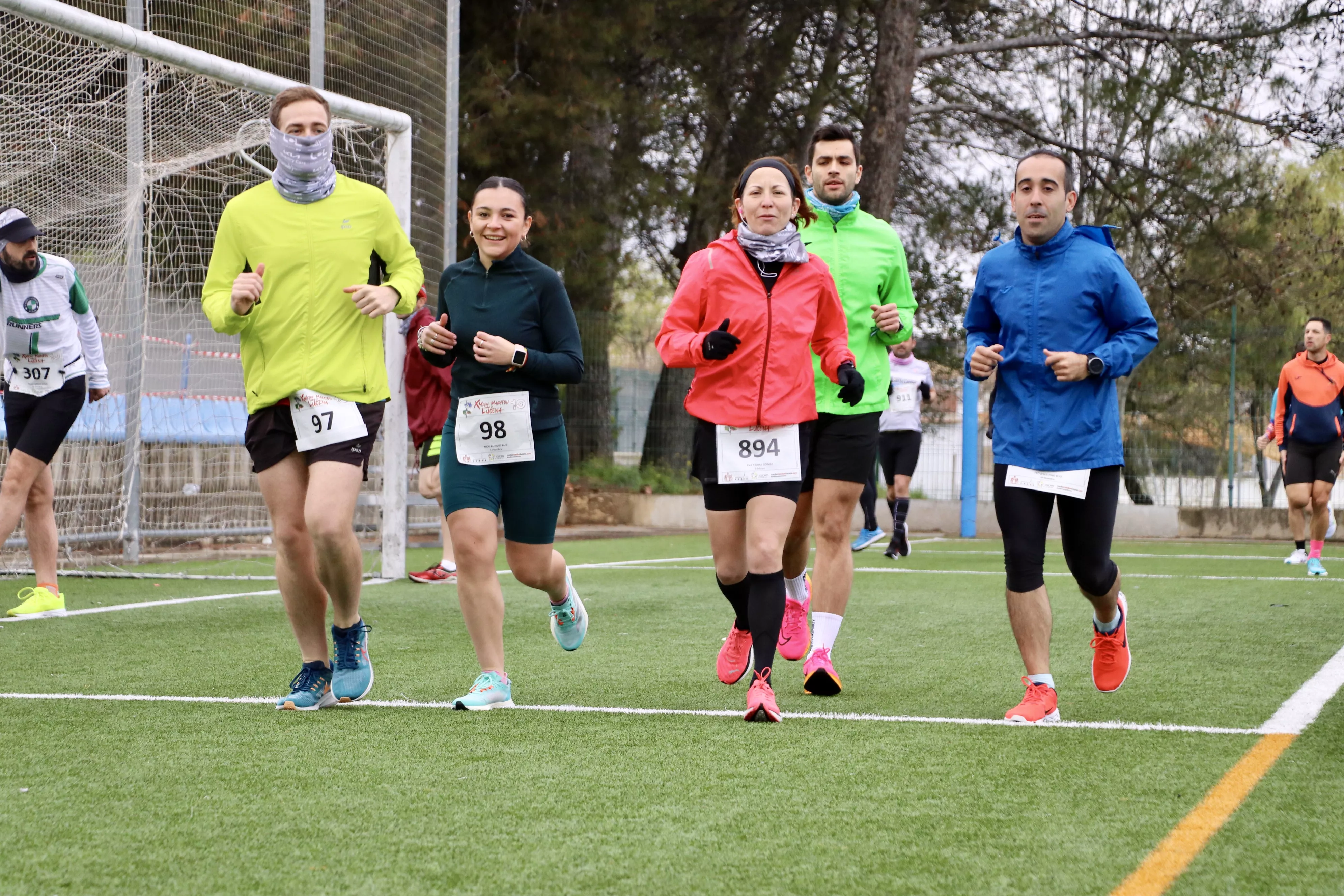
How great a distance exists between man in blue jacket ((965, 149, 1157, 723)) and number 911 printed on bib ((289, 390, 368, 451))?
2152mm

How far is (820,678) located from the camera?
559 cm

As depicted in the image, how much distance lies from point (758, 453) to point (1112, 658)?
1.53 m

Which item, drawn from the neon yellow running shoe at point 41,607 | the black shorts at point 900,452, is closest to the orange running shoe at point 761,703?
the neon yellow running shoe at point 41,607

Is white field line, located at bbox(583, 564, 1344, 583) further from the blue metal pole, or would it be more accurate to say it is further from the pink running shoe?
the blue metal pole

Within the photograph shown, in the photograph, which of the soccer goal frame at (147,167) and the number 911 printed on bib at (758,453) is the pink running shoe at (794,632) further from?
the soccer goal frame at (147,167)

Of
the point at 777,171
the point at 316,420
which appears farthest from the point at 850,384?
the point at 316,420

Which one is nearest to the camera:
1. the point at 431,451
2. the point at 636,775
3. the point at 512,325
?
the point at 636,775

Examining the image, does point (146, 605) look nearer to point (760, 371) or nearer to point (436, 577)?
point (436, 577)

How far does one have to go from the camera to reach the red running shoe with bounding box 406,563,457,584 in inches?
408

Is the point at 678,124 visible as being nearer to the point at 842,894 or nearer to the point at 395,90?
the point at 395,90

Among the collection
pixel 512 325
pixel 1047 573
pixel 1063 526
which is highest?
pixel 512 325

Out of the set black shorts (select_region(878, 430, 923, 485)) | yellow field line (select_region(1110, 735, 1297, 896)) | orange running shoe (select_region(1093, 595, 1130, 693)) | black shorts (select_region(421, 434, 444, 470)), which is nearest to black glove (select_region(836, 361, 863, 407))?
orange running shoe (select_region(1093, 595, 1130, 693))

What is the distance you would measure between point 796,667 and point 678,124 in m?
14.1

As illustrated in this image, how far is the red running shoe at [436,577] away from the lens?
34.0ft
